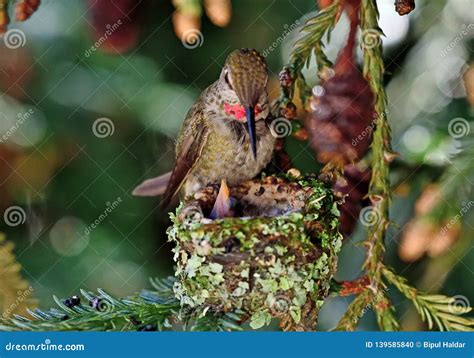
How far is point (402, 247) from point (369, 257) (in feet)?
1.13

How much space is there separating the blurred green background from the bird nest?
15.4 inches

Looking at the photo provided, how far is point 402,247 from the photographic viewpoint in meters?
1.93

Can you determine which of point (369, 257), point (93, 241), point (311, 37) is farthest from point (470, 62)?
point (93, 241)
